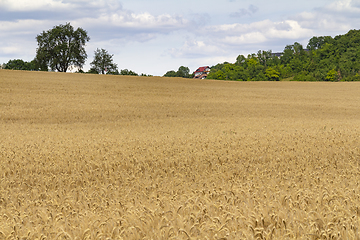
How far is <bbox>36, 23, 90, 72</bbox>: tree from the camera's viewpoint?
6044cm

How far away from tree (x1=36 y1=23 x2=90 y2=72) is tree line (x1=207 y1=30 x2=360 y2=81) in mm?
48559

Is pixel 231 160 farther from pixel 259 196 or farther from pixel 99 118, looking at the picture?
pixel 99 118

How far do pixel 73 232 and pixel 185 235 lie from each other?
111 cm

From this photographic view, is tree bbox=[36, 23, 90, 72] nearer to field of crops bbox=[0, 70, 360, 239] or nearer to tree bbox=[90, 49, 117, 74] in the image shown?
tree bbox=[90, 49, 117, 74]

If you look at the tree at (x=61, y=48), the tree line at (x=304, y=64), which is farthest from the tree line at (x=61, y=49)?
the tree line at (x=304, y=64)

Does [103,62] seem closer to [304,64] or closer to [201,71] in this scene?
[304,64]

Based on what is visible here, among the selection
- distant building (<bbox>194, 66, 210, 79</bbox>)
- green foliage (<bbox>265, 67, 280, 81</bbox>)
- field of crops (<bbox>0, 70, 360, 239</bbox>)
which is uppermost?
distant building (<bbox>194, 66, 210, 79</bbox>)

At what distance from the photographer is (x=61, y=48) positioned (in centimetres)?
5978

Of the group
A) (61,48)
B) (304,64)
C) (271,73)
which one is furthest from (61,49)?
(304,64)

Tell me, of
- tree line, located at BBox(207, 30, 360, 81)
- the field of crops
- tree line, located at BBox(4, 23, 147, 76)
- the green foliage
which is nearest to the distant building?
tree line, located at BBox(207, 30, 360, 81)

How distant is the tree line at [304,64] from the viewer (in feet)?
296

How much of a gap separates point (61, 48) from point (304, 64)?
241 feet

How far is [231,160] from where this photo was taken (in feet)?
23.2

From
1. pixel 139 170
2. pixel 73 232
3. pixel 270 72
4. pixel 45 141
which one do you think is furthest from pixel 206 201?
pixel 270 72
